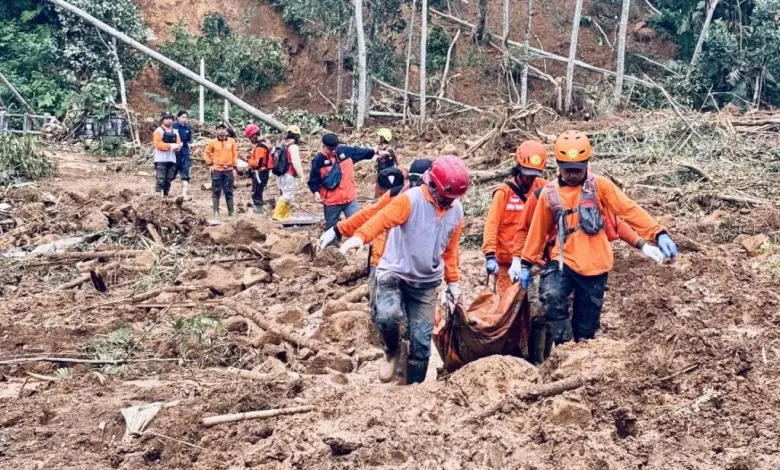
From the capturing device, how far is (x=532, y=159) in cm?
649

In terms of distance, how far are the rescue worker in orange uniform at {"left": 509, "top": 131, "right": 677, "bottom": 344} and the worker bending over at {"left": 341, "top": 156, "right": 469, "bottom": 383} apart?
22.5 inches

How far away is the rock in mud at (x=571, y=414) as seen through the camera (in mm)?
4508

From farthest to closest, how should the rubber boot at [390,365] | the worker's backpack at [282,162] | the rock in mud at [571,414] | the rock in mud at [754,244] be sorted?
the worker's backpack at [282,162] → the rock in mud at [754,244] → the rubber boot at [390,365] → the rock in mud at [571,414]

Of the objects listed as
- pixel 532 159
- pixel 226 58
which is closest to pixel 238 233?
pixel 532 159

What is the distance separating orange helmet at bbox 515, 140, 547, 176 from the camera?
21.3ft

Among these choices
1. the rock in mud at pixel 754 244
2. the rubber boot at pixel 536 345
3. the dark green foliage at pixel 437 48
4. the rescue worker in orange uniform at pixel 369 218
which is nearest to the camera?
the rescue worker in orange uniform at pixel 369 218

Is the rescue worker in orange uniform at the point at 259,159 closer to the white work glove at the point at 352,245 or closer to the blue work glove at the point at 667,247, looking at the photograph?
the white work glove at the point at 352,245

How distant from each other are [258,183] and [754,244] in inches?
303

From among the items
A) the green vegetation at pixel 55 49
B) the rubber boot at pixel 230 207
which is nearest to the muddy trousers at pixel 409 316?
the rubber boot at pixel 230 207

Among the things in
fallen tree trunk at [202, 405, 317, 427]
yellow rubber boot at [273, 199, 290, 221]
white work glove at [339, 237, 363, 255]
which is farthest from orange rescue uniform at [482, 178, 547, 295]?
yellow rubber boot at [273, 199, 290, 221]

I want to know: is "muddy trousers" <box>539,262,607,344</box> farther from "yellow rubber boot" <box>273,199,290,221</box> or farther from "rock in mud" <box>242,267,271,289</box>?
"yellow rubber boot" <box>273,199,290,221</box>

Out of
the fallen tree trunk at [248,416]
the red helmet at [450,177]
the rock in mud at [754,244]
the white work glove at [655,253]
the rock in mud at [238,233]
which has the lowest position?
the rock in mud at [238,233]

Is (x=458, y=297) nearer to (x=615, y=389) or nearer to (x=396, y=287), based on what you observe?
(x=396, y=287)

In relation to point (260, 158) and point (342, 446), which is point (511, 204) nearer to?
point (342, 446)
